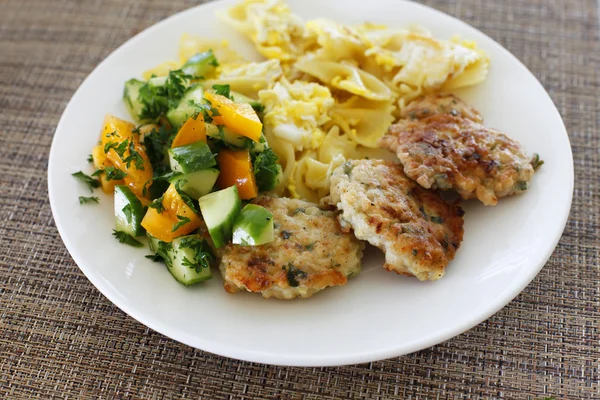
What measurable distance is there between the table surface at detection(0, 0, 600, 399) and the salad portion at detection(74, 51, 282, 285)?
1.96ft

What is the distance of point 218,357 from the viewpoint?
345 cm

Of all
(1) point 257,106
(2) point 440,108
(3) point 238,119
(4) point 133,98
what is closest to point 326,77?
(1) point 257,106

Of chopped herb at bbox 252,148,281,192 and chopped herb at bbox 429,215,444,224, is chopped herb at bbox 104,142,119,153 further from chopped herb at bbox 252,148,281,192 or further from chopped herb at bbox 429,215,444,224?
chopped herb at bbox 429,215,444,224

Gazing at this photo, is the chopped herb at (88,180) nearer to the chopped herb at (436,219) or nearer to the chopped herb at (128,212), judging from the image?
the chopped herb at (128,212)

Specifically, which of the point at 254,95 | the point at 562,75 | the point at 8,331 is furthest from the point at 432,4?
the point at 8,331

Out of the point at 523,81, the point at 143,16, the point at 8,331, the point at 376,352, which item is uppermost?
the point at 523,81

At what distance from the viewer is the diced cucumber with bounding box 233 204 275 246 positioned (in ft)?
10.6

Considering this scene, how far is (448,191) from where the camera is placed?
396cm

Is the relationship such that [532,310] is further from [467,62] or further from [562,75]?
[562,75]

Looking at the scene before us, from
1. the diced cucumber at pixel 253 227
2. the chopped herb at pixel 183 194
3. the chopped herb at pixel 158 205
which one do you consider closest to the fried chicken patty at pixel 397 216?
the diced cucumber at pixel 253 227

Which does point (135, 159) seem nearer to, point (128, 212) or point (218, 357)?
point (128, 212)

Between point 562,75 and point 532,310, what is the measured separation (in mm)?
2589

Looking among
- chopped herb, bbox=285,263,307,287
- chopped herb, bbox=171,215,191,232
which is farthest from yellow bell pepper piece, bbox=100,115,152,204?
chopped herb, bbox=285,263,307,287

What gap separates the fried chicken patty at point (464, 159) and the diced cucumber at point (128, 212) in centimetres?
166
